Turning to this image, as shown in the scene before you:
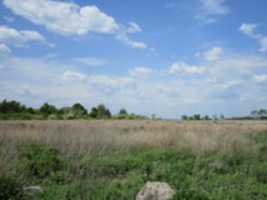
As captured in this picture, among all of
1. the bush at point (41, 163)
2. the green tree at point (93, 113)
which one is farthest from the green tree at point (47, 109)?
the bush at point (41, 163)

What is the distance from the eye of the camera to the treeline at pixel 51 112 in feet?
134

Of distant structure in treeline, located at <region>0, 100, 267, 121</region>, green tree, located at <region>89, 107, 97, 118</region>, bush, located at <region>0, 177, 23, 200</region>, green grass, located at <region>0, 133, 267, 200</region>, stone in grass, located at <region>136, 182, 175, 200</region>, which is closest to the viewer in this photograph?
bush, located at <region>0, 177, 23, 200</region>

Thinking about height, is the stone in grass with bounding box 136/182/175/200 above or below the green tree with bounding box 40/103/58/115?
below

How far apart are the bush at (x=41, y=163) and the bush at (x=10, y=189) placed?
130cm

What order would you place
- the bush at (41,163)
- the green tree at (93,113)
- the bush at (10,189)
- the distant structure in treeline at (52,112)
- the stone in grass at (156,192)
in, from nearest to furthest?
the bush at (10,189), the stone in grass at (156,192), the bush at (41,163), the distant structure in treeline at (52,112), the green tree at (93,113)

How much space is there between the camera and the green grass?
4.78 metres

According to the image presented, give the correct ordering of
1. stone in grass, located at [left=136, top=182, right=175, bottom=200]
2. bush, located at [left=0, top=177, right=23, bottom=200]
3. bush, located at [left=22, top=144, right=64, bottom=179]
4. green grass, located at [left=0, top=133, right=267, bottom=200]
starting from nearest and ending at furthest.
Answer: bush, located at [left=0, top=177, right=23, bottom=200] → stone in grass, located at [left=136, top=182, right=175, bottom=200] → green grass, located at [left=0, top=133, right=267, bottom=200] → bush, located at [left=22, top=144, right=64, bottom=179]

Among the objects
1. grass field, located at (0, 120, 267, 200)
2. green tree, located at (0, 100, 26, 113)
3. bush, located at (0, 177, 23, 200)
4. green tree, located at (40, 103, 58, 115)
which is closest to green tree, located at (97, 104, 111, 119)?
green tree, located at (40, 103, 58, 115)

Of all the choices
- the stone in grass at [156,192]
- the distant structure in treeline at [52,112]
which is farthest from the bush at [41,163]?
the distant structure in treeline at [52,112]

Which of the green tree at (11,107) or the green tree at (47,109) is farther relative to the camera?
the green tree at (47,109)

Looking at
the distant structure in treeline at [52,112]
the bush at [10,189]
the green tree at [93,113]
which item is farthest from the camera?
the green tree at [93,113]

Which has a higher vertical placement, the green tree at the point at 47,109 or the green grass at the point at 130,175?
the green tree at the point at 47,109

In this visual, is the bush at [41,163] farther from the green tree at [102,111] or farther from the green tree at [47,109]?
the green tree at [102,111]

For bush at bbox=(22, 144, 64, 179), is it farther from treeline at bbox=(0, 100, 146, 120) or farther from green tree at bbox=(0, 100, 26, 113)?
green tree at bbox=(0, 100, 26, 113)
